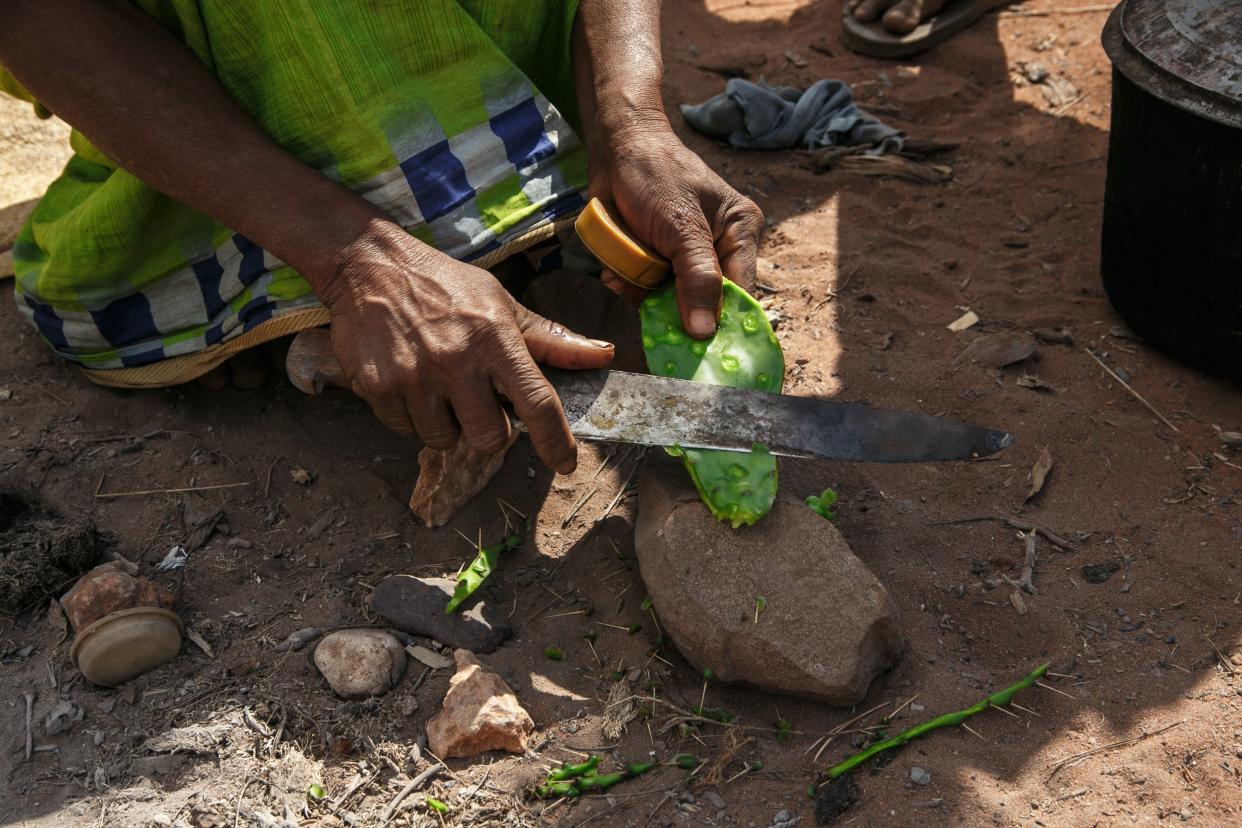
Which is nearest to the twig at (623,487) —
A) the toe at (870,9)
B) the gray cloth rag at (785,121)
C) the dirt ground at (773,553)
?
the dirt ground at (773,553)

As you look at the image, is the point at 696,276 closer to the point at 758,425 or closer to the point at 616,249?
the point at 616,249

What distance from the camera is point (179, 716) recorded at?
6.87 feet

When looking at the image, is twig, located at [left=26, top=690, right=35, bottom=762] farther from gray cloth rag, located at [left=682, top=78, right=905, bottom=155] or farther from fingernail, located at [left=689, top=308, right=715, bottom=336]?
gray cloth rag, located at [left=682, top=78, right=905, bottom=155]

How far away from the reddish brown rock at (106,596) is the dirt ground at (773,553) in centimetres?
10

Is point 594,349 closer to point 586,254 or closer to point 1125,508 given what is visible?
point 586,254

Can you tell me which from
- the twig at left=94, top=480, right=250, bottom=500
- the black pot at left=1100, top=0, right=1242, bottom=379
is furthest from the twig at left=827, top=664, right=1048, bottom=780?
the twig at left=94, top=480, right=250, bottom=500

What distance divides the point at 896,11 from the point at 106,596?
3816mm

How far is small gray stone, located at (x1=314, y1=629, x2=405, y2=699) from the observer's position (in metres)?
2.14

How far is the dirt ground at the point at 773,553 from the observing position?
196 cm

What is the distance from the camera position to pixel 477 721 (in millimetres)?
2012

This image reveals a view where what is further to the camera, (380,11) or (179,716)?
(380,11)

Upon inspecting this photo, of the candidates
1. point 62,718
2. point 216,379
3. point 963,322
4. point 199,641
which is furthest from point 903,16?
point 62,718

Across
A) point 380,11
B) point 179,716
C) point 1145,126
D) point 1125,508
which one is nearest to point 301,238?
point 380,11

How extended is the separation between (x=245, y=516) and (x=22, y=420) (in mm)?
705
